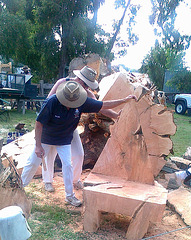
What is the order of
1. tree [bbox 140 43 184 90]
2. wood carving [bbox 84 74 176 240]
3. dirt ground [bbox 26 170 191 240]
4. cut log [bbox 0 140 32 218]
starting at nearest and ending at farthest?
1. cut log [bbox 0 140 32 218]
2. wood carving [bbox 84 74 176 240]
3. dirt ground [bbox 26 170 191 240]
4. tree [bbox 140 43 184 90]

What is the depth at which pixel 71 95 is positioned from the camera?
2.76 metres

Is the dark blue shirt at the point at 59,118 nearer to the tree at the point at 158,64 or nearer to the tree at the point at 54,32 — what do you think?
the tree at the point at 54,32

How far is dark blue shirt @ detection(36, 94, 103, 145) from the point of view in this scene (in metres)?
2.89

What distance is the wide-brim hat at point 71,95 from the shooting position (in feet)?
9.07

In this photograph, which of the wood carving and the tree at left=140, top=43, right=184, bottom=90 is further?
the tree at left=140, top=43, right=184, bottom=90

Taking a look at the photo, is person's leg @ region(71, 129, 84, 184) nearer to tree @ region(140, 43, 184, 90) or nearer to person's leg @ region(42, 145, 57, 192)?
person's leg @ region(42, 145, 57, 192)

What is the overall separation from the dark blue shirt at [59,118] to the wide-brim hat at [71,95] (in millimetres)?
104

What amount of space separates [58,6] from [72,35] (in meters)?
1.45

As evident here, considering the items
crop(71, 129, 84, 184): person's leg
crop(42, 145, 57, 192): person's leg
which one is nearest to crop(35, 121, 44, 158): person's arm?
crop(42, 145, 57, 192): person's leg

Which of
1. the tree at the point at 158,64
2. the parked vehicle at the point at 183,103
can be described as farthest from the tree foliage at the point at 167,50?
the parked vehicle at the point at 183,103

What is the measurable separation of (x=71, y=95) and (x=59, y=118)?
36 cm

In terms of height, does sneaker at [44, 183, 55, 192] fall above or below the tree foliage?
below

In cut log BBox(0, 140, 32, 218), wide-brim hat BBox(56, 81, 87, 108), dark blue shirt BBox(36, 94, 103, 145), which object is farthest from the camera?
dark blue shirt BBox(36, 94, 103, 145)

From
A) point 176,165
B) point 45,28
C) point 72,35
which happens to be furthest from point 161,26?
point 176,165
